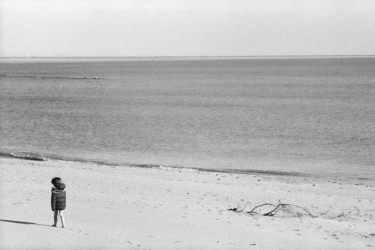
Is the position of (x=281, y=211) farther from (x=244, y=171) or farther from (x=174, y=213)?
(x=244, y=171)

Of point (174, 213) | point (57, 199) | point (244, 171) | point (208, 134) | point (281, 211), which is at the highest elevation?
point (208, 134)

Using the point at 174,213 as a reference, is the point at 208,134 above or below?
above

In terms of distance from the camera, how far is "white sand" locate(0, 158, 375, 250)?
40.5ft

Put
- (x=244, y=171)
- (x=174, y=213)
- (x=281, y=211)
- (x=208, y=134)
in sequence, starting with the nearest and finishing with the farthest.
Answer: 1. (x=174, y=213)
2. (x=281, y=211)
3. (x=244, y=171)
4. (x=208, y=134)

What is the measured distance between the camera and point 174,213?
15.3 metres

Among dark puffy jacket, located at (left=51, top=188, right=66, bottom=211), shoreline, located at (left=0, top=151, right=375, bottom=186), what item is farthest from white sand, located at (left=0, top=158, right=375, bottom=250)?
shoreline, located at (left=0, top=151, right=375, bottom=186)

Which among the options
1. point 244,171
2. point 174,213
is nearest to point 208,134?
point 244,171

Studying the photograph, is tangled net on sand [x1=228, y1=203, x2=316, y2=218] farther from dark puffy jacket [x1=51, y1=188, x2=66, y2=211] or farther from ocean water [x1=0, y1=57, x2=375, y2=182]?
ocean water [x1=0, y1=57, x2=375, y2=182]

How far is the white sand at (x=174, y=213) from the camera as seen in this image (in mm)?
12352

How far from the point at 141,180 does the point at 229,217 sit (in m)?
7.54

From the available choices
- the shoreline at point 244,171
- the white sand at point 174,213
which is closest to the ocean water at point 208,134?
the shoreline at point 244,171

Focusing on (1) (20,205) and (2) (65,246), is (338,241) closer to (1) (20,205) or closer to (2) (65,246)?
(2) (65,246)

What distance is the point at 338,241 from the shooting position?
13.1 m

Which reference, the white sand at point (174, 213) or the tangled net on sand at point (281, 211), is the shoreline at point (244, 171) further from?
the tangled net on sand at point (281, 211)
